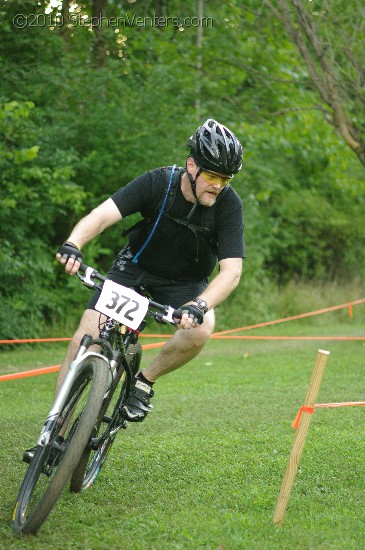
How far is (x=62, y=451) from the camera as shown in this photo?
4773 millimetres

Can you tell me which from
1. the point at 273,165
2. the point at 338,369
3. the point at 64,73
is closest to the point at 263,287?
the point at 273,165

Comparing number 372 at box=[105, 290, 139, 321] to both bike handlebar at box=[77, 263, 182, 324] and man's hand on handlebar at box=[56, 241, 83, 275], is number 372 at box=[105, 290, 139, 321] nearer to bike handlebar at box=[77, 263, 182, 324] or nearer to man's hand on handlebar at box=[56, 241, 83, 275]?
bike handlebar at box=[77, 263, 182, 324]

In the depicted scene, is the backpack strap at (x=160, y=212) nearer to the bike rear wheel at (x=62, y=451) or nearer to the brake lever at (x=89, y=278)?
Result: the brake lever at (x=89, y=278)

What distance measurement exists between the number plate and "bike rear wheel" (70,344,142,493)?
0.42 meters

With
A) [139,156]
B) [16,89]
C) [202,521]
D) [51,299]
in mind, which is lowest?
[51,299]

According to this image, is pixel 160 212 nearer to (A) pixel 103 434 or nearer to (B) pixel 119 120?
(A) pixel 103 434

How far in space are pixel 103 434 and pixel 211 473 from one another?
3.02 feet

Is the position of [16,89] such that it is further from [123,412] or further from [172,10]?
[123,412]

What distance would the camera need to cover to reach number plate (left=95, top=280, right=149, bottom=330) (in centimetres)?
499

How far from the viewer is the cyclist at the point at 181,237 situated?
5480 mm

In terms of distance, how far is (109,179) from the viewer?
1733 cm

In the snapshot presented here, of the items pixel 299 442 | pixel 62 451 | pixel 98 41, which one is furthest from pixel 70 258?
pixel 98 41

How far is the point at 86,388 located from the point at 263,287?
16.8 m

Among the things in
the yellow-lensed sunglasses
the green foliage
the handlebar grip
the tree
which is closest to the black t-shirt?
the yellow-lensed sunglasses
